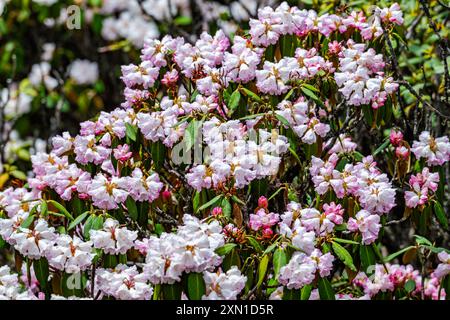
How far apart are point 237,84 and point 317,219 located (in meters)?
0.62

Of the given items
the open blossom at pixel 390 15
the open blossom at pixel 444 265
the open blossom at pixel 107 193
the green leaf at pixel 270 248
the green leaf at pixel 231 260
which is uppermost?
the open blossom at pixel 390 15

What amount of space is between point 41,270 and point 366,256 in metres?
0.96

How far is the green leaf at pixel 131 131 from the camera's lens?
2.76 m

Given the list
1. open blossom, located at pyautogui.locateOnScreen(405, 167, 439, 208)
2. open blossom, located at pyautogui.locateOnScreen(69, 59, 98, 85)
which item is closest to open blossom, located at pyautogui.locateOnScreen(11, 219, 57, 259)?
open blossom, located at pyautogui.locateOnScreen(405, 167, 439, 208)

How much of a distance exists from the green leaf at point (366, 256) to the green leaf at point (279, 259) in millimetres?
294

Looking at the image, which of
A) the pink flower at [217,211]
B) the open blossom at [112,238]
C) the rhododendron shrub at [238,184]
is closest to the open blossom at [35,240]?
the rhododendron shrub at [238,184]

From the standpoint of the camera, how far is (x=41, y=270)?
2551 mm

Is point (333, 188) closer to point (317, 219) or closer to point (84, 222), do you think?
point (317, 219)

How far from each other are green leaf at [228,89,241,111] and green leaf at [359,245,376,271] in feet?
1.96

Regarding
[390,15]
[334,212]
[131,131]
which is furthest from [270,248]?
[390,15]

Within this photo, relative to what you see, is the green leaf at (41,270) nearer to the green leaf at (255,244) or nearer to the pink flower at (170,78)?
the green leaf at (255,244)

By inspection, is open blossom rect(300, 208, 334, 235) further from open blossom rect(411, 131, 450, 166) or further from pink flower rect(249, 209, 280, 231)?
open blossom rect(411, 131, 450, 166)

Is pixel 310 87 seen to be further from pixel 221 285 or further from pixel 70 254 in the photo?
pixel 70 254
